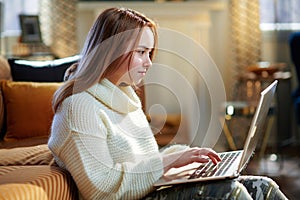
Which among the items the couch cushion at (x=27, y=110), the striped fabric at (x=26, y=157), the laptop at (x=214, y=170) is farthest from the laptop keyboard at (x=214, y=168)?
the couch cushion at (x=27, y=110)

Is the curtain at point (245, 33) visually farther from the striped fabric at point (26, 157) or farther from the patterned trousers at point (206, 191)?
the patterned trousers at point (206, 191)

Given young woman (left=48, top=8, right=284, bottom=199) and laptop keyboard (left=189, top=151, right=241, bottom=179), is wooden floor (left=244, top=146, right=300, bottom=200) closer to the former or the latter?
laptop keyboard (left=189, top=151, right=241, bottom=179)

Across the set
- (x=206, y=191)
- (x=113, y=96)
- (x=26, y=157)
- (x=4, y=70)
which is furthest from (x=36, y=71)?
(x=206, y=191)

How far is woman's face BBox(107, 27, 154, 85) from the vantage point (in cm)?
148

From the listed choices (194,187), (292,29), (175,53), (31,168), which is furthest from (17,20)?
(194,187)

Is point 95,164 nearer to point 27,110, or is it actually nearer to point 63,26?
point 27,110

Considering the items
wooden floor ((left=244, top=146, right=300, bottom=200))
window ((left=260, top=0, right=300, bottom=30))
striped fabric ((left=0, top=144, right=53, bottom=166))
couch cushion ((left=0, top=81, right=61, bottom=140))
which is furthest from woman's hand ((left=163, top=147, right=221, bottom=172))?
window ((left=260, top=0, right=300, bottom=30))

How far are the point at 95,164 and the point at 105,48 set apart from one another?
1.03ft

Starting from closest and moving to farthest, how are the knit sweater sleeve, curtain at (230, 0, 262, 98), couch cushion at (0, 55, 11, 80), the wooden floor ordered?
1. the knit sweater sleeve
2. couch cushion at (0, 55, 11, 80)
3. the wooden floor
4. curtain at (230, 0, 262, 98)

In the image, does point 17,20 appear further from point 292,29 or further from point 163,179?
point 163,179

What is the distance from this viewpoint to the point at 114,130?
1426 mm

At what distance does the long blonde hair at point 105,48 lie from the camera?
4.73ft

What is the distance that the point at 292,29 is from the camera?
4172mm

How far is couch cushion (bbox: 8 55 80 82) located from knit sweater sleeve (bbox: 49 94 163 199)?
3.94 ft
